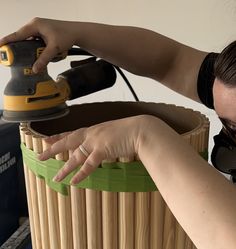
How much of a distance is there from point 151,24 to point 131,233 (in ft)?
2.26

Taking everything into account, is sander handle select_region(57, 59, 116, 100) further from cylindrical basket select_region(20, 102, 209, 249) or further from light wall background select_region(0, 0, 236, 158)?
light wall background select_region(0, 0, 236, 158)

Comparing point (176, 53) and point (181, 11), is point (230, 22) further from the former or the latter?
point (176, 53)

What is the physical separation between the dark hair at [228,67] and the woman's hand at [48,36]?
232 mm

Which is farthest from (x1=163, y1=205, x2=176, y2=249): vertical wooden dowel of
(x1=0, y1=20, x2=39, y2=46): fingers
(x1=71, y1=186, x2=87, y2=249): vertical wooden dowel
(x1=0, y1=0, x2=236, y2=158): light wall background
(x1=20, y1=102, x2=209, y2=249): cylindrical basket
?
(x1=0, y1=0, x2=236, y2=158): light wall background

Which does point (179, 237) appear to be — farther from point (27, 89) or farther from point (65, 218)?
point (27, 89)

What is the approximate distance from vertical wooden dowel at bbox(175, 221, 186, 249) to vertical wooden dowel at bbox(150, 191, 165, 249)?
0.03 metres

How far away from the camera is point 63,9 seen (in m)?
1.13

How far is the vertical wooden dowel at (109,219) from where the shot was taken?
0.52m

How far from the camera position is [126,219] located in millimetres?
531

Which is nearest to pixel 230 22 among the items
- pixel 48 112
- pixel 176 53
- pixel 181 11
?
pixel 181 11

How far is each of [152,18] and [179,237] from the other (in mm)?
681

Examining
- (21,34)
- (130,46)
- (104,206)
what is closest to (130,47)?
(130,46)

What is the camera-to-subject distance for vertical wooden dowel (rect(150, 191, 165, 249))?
53 centimetres

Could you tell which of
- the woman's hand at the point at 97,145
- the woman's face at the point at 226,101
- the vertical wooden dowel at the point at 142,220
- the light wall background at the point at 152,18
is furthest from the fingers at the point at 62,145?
the light wall background at the point at 152,18
